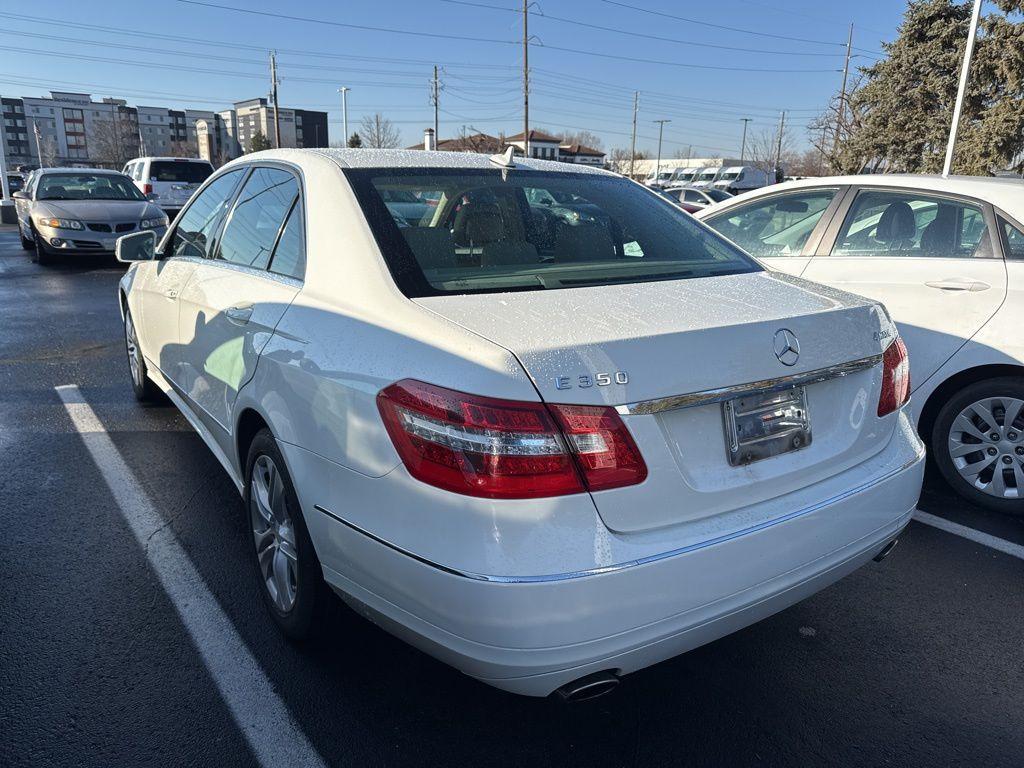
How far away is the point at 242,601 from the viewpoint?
9.53 feet

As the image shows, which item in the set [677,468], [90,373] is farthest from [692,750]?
[90,373]


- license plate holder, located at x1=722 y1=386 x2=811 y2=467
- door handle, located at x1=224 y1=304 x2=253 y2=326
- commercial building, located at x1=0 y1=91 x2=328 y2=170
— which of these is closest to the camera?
license plate holder, located at x1=722 y1=386 x2=811 y2=467

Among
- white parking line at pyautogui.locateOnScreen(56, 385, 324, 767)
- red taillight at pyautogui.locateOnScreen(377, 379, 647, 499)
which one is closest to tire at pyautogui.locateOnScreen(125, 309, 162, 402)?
white parking line at pyautogui.locateOnScreen(56, 385, 324, 767)

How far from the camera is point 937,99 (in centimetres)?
2844

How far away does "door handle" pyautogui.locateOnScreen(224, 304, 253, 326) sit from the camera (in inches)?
108

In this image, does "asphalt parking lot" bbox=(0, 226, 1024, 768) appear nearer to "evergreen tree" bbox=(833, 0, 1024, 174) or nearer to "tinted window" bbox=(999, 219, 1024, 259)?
"tinted window" bbox=(999, 219, 1024, 259)

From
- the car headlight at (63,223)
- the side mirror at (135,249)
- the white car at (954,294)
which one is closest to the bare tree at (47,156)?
the car headlight at (63,223)

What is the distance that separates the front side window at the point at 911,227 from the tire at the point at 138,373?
4.42 meters

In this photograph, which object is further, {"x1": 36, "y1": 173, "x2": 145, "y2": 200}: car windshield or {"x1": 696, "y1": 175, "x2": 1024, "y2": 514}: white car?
{"x1": 36, "y1": 173, "x2": 145, "y2": 200}: car windshield

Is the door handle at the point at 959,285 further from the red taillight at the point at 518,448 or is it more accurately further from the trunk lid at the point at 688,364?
the red taillight at the point at 518,448

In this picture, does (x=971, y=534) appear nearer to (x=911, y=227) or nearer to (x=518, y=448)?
(x=911, y=227)

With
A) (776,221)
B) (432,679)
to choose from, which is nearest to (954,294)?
(776,221)

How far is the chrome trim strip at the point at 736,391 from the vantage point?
70.9 inches

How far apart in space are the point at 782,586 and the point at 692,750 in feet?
1.87
